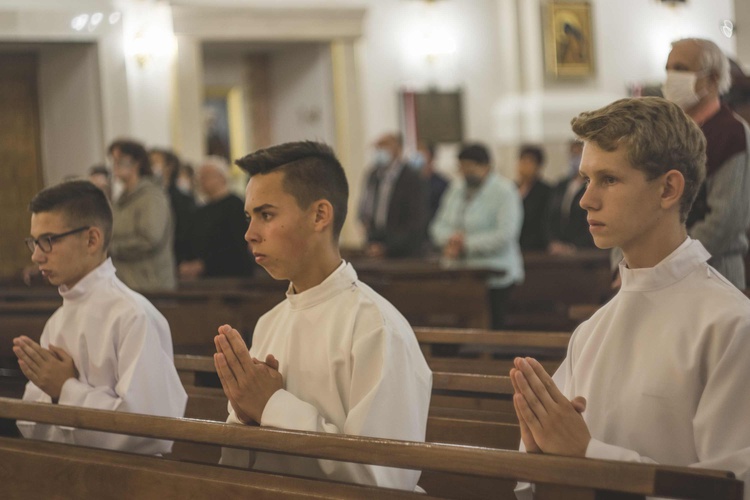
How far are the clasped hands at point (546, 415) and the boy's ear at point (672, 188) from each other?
17.5 inches

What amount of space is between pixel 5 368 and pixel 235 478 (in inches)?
134

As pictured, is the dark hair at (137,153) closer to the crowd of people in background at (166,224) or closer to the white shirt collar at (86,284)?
the crowd of people in background at (166,224)

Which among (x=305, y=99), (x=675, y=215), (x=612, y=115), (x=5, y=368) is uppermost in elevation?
(x=305, y=99)

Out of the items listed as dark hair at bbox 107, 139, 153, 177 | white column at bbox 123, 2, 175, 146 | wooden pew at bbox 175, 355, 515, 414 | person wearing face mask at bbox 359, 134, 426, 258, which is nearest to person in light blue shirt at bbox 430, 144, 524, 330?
person wearing face mask at bbox 359, 134, 426, 258

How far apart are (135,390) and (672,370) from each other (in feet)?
6.03

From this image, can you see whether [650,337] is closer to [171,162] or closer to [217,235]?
[217,235]

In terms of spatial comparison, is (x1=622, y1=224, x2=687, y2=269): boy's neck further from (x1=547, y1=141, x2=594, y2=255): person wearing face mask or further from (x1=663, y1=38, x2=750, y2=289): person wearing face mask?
(x1=547, y1=141, x2=594, y2=255): person wearing face mask

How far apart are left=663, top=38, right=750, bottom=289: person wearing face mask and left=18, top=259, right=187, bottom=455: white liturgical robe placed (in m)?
1.85

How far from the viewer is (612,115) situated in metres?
2.44

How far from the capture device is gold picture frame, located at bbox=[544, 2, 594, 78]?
16.2 meters

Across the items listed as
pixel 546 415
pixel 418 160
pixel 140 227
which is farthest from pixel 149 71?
pixel 546 415

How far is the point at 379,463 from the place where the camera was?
2.38 metres

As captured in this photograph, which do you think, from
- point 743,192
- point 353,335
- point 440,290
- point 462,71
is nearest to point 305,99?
point 462,71

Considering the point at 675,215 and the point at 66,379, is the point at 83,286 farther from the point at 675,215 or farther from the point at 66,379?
the point at 675,215
